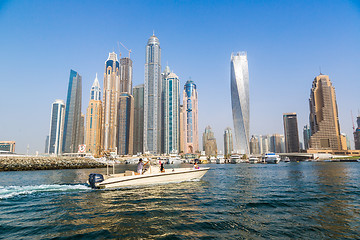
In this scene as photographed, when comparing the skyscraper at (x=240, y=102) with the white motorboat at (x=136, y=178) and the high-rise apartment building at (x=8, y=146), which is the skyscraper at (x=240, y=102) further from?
the high-rise apartment building at (x=8, y=146)

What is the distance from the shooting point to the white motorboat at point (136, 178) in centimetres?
1878

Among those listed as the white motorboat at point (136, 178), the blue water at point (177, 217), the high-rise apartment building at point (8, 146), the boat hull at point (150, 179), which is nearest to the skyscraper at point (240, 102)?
the boat hull at point (150, 179)

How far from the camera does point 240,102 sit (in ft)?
559

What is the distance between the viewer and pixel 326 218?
33.6 feet

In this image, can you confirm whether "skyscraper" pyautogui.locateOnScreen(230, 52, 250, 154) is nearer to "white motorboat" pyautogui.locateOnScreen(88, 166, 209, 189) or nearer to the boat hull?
the boat hull

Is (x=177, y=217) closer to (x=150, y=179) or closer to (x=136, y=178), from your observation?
(x=136, y=178)

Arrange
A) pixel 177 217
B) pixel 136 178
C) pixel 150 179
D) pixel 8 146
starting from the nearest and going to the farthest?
pixel 177 217
pixel 136 178
pixel 150 179
pixel 8 146

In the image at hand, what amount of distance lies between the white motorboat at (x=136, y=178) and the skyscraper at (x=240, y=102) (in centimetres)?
15568

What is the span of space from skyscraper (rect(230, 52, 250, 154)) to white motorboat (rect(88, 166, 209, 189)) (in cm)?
15568

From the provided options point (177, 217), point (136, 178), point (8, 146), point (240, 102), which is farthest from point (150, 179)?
point (8, 146)

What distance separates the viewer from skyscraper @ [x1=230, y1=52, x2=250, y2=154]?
17088 centimetres

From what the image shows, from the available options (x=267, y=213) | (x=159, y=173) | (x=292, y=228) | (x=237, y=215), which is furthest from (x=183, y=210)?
(x=159, y=173)

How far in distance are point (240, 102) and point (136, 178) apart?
162 metres

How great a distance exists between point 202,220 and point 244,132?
173m
